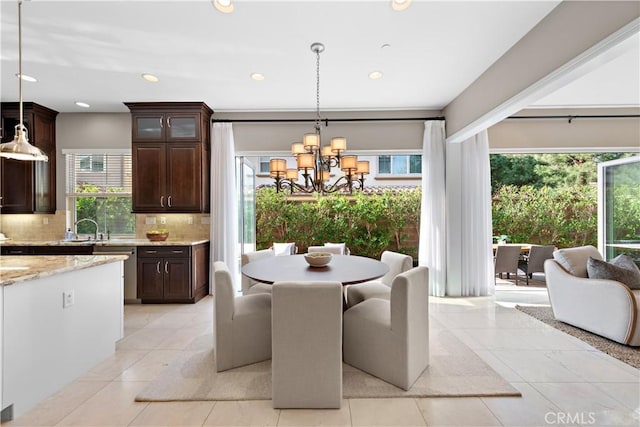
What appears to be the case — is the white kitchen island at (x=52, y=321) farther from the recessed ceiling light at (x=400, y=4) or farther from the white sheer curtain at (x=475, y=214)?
the white sheer curtain at (x=475, y=214)

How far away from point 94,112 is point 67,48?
6.67 ft

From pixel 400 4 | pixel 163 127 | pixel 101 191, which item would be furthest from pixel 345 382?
pixel 101 191

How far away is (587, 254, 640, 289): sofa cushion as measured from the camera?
117 inches

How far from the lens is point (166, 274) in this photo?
4.11 metres

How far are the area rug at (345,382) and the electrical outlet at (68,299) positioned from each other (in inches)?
32.7

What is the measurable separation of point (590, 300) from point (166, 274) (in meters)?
4.82

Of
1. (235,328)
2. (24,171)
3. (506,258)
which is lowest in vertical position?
(235,328)

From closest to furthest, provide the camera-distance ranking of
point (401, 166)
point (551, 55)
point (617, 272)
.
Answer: point (551, 55) < point (617, 272) < point (401, 166)

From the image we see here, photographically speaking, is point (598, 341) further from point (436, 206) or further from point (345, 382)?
point (345, 382)

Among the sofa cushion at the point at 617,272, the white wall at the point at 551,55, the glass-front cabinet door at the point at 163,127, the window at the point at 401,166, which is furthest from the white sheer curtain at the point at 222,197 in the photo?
the window at the point at 401,166

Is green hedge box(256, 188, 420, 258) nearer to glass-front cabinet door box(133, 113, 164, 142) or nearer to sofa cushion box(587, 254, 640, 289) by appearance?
Result: glass-front cabinet door box(133, 113, 164, 142)

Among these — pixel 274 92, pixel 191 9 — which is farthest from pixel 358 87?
pixel 191 9

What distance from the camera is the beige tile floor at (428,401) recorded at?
182 centimetres

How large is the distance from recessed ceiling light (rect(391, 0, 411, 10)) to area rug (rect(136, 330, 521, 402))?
8.94ft
